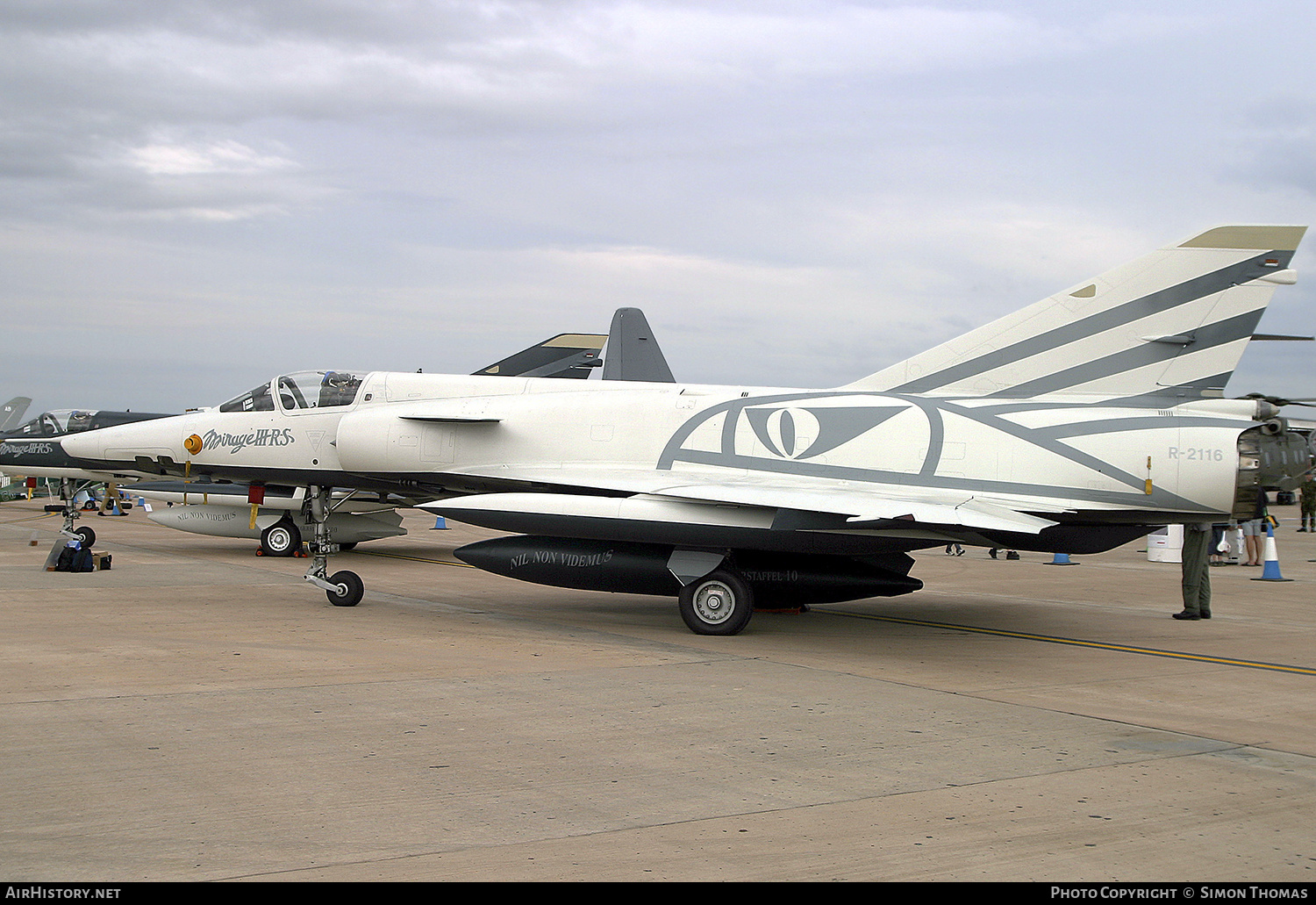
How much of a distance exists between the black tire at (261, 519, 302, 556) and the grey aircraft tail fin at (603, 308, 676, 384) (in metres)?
6.74

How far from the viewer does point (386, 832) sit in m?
4.35

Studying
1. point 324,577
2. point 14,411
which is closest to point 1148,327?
point 324,577

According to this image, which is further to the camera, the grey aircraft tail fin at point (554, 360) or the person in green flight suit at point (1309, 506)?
the person in green flight suit at point (1309, 506)

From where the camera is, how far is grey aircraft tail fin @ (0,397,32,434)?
47.6 meters

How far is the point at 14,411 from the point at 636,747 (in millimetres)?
52683

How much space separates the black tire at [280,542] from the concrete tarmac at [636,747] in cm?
705

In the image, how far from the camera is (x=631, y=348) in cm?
1933

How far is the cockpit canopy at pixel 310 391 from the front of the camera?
42.2 feet

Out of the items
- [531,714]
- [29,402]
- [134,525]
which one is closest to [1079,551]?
[531,714]

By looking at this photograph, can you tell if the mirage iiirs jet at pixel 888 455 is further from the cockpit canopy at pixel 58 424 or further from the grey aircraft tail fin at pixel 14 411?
the grey aircraft tail fin at pixel 14 411

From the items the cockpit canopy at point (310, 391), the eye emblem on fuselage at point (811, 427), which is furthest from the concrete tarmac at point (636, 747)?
the cockpit canopy at point (310, 391)

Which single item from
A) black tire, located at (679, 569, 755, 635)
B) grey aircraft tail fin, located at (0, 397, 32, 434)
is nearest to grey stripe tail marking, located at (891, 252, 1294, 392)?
black tire, located at (679, 569, 755, 635)

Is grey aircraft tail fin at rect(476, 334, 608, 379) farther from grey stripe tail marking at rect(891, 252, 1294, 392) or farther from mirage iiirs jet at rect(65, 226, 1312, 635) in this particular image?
grey stripe tail marking at rect(891, 252, 1294, 392)

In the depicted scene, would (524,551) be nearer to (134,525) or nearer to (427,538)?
(427,538)
